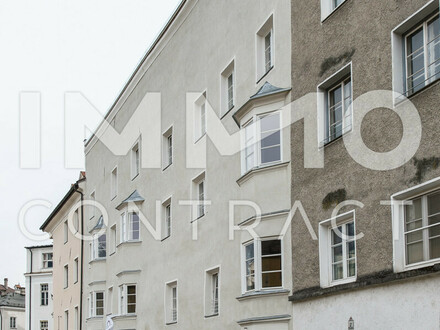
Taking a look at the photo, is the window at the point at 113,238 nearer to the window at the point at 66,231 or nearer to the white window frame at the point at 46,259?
the window at the point at 66,231

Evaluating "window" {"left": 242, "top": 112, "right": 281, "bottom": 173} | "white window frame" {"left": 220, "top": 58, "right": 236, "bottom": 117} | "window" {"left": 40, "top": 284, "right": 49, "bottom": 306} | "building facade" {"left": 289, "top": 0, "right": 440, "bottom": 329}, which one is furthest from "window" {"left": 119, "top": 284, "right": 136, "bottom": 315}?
"window" {"left": 40, "top": 284, "right": 49, "bottom": 306}

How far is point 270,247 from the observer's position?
59.0ft

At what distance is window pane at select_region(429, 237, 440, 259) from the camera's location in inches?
500

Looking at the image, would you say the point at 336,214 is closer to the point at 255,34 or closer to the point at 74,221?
the point at 255,34

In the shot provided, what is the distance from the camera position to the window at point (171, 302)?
1009 inches

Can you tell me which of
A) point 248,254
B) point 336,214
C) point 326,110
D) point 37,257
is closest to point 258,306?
point 248,254

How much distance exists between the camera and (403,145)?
13.1 m

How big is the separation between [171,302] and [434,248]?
14481mm

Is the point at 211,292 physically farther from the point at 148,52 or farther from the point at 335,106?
the point at 148,52

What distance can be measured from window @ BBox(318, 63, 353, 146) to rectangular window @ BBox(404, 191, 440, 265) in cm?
257

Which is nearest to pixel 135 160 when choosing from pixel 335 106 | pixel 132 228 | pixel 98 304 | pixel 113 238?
pixel 132 228

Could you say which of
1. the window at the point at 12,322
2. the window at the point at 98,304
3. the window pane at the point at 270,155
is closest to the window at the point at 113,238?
the window at the point at 98,304

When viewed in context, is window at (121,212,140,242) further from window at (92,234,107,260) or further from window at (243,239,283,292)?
window at (243,239,283,292)

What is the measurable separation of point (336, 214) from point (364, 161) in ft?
4.84
